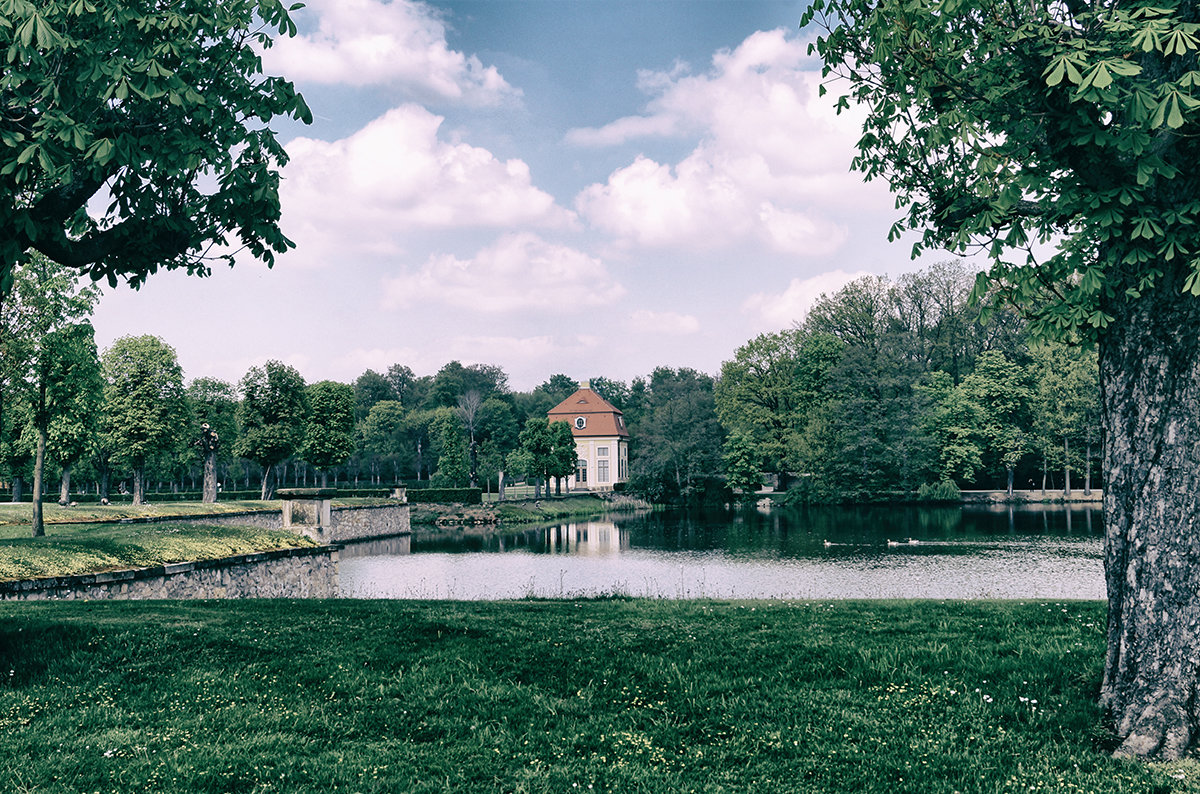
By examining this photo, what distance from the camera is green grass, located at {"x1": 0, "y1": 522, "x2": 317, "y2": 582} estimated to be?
45.2ft

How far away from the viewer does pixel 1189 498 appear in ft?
17.0

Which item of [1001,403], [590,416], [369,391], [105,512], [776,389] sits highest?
[369,391]

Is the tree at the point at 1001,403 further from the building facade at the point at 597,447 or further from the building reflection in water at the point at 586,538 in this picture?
the building facade at the point at 597,447

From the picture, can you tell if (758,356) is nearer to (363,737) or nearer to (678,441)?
(678,441)

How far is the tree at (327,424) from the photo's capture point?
1770 inches

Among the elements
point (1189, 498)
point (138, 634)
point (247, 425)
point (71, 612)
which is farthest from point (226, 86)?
point (247, 425)

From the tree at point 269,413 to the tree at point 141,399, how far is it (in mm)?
3844

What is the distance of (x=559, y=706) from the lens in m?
6.02

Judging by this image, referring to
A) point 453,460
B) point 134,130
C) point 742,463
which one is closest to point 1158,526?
point 134,130

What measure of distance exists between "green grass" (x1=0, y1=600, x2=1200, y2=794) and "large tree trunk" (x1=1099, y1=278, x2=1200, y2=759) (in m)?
0.32

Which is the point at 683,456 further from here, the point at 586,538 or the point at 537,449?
A: the point at 586,538

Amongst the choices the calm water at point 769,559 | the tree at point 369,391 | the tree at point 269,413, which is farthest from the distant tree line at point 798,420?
the tree at point 369,391

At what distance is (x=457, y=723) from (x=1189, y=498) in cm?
565

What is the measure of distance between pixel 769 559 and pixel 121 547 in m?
19.8
